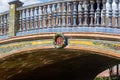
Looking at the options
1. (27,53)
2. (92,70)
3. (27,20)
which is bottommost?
(92,70)

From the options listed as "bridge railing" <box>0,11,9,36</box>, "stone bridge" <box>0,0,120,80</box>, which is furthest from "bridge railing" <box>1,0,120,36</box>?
"bridge railing" <box>0,11,9,36</box>

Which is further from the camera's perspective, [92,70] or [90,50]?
[92,70]

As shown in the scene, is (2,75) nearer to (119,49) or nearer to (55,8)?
(55,8)

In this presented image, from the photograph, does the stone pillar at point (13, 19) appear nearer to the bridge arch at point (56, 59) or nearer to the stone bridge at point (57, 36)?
the stone bridge at point (57, 36)

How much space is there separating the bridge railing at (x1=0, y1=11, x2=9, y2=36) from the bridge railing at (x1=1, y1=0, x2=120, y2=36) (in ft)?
1.99

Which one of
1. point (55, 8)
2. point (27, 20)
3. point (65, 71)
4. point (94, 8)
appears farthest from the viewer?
point (65, 71)

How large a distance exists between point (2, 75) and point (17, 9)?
12.5 feet

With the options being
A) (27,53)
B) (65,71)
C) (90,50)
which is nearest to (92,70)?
(65,71)

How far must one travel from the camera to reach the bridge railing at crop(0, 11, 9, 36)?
49.0ft

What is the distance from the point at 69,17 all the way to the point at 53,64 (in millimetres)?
3633

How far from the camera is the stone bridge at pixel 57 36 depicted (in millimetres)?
11883

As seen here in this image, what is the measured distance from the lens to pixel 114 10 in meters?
11.9

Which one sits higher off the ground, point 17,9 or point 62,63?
point 17,9

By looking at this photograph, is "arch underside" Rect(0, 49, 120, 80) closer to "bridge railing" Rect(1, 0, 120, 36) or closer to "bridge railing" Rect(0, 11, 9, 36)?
"bridge railing" Rect(1, 0, 120, 36)
